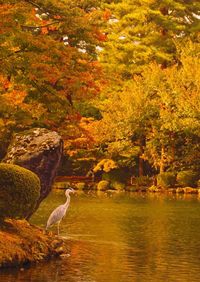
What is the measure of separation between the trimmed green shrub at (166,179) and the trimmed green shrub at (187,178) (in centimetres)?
44

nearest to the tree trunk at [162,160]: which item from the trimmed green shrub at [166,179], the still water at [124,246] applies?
the trimmed green shrub at [166,179]

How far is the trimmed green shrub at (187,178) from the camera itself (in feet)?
163

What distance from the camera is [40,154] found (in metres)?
19.0

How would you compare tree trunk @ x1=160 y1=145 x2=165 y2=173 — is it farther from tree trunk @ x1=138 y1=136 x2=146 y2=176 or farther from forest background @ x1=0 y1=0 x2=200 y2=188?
tree trunk @ x1=138 y1=136 x2=146 y2=176

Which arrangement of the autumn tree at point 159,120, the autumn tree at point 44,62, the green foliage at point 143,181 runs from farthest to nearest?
the green foliage at point 143,181, the autumn tree at point 159,120, the autumn tree at point 44,62

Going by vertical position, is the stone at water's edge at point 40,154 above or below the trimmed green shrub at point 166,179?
above

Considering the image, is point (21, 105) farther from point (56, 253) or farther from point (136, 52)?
point (136, 52)

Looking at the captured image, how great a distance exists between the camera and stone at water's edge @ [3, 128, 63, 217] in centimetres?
1894

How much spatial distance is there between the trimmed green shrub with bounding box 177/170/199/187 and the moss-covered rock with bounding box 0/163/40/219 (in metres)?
34.5

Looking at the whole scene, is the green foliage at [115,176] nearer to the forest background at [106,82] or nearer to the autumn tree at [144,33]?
the forest background at [106,82]

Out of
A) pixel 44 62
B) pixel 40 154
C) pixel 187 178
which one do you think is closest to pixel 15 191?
pixel 40 154

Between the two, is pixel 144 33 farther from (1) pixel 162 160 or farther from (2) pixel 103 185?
(2) pixel 103 185

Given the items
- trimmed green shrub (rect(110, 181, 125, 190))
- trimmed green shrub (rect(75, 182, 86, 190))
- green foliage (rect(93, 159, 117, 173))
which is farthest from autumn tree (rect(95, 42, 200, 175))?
trimmed green shrub (rect(75, 182, 86, 190))

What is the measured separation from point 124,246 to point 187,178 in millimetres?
31302
